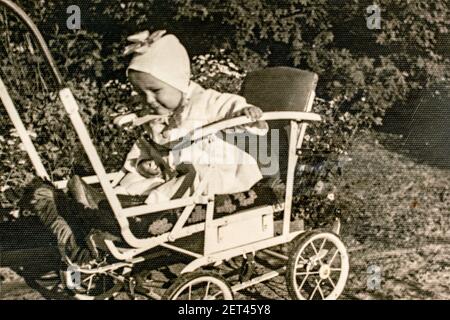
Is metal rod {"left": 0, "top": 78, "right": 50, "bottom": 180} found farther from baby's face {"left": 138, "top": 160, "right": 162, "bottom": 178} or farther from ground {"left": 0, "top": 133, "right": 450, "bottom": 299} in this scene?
ground {"left": 0, "top": 133, "right": 450, "bottom": 299}

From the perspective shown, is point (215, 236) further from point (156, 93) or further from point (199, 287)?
point (156, 93)

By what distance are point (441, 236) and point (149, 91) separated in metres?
1.75

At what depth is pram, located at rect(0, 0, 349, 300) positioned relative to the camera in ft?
6.73

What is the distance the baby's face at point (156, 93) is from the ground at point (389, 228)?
908 millimetres

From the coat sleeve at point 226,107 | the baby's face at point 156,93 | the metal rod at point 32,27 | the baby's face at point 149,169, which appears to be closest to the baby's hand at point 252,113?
the coat sleeve at point 226,107

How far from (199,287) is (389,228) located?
1310 mm

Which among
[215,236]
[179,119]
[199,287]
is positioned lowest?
[199,287]

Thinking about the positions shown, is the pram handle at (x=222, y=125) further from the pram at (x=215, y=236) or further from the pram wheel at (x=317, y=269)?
the pram wheel at (x=317, y=269)

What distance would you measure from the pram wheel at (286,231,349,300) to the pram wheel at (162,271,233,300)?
306mm

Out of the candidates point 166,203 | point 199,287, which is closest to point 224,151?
point 166,203

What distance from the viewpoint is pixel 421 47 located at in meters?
3.52

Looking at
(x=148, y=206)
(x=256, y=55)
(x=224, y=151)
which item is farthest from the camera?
(x=256, y=55)

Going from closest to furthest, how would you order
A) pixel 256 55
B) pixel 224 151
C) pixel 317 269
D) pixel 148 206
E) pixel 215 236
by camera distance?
pixel 148 206, pixel 215 236, pixel 224 151, pixel 317 269, pixel 256 55

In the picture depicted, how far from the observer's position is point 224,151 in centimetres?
237
